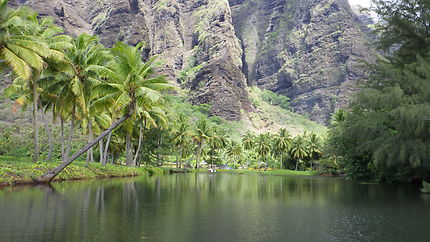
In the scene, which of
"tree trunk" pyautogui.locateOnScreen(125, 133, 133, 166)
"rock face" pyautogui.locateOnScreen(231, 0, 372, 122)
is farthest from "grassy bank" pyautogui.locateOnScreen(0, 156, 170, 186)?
"rock face" pyautogui.locateOnScreen(231, 0, 372, 122)

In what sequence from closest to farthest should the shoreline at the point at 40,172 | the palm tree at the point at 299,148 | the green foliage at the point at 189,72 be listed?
the shoreline at the point at 40,172
the palm tree at the point at 299,148
the green foliage at the point at 189,72

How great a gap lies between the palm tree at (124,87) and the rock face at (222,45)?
12125 centimetres

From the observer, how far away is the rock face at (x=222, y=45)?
154 meters

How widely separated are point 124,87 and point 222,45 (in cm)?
15169

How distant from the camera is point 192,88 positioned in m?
161

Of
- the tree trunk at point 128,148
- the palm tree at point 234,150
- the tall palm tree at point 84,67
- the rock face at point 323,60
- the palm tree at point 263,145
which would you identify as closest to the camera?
the tall palm tree at point 84,67

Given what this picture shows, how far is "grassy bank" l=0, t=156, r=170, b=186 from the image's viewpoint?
18.7 metres

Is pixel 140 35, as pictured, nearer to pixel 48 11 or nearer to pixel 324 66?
pixel 48 11

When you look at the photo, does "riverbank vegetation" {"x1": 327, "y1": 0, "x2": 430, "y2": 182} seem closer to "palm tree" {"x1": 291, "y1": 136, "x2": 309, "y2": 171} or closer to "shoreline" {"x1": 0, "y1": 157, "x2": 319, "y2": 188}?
"shoreline" {"x1": 0, "y1": 157, "x2": 319, "y2": 188}

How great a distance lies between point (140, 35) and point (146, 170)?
389 ft

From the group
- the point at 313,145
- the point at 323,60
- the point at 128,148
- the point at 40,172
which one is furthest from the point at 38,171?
the point at 323,60

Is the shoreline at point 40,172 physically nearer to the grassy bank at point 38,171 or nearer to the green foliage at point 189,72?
the grassy bank at point 38,171

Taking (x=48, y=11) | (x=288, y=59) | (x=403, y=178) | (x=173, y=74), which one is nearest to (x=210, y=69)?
(x=173, y=74)

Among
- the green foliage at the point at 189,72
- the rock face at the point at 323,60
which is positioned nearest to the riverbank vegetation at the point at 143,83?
the green foliage at the point at 189,72
